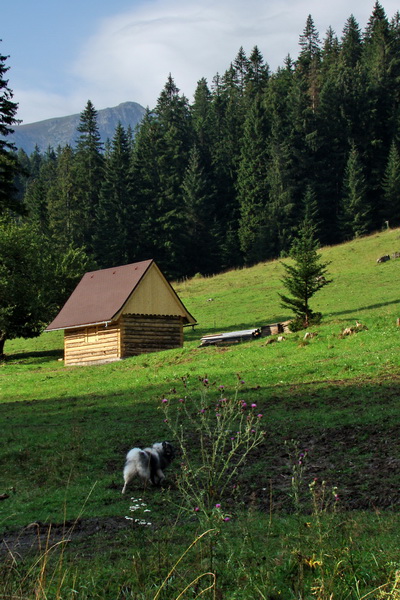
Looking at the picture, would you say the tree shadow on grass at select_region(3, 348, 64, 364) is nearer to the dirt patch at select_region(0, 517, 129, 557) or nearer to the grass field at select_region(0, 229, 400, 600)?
the grass field at select_region(0, 229, 400, 600)

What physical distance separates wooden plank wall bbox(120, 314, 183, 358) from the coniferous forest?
135 feet

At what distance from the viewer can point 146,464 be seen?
1025 cm

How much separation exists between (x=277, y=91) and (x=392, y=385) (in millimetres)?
87883

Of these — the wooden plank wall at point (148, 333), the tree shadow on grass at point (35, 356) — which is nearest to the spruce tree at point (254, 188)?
the tree shadow on grass at point (35, 356)

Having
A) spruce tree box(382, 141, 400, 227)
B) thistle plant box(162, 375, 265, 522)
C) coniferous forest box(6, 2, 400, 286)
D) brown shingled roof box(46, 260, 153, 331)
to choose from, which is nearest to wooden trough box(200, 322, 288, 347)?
brown shingled roof box(46, 260, 153, 331)

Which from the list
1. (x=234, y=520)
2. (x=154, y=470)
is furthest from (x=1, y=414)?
(x=234, y=520)

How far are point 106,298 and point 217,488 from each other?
33.4 meters

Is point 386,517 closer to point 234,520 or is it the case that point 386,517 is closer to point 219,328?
point 234,520

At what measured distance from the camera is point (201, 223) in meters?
89.6

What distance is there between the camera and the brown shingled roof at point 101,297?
39.1 metres

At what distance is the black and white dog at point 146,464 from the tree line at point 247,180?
69352 millimetres

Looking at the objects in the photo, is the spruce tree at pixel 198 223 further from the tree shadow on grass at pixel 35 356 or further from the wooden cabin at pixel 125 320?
the wooden cabin at pixel 125 320

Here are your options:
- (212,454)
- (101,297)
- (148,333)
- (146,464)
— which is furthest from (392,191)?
(212,454)

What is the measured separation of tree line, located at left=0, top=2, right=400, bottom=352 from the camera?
8369 cm
